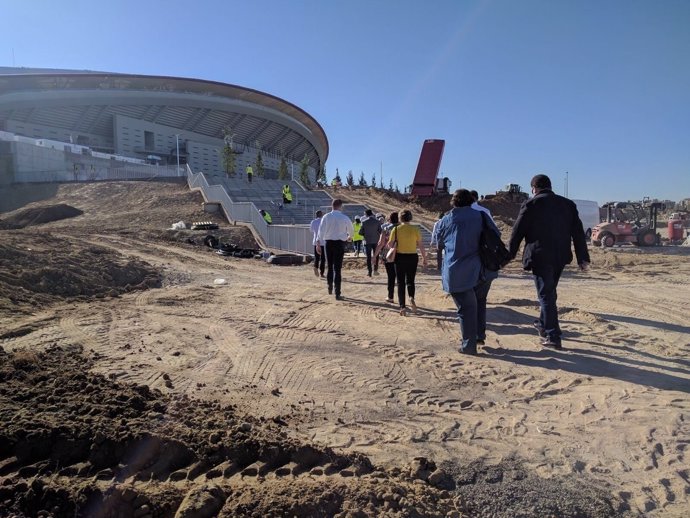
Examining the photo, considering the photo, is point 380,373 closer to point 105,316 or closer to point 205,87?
point 105,316

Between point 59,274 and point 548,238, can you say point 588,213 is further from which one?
point 59,274

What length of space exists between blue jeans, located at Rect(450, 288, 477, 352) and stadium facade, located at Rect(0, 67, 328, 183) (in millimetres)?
51153

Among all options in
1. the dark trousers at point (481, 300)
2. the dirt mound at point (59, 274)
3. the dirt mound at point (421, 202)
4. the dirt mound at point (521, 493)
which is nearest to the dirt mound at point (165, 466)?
the dirt mound at point (521, 493)

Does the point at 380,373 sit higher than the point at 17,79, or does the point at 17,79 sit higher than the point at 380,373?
the point at 17,79

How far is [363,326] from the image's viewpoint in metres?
6.55

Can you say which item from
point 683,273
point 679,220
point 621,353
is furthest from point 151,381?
point 679,220

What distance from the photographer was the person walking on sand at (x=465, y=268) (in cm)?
516

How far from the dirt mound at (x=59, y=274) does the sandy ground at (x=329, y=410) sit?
0.07m

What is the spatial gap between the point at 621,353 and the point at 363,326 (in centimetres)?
313

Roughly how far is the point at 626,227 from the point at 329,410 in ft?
79.6

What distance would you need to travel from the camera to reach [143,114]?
63000 mm

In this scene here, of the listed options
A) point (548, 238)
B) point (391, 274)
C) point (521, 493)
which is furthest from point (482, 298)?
point (521, 493)

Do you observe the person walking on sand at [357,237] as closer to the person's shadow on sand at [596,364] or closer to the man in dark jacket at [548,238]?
the man in dark jacket at [548,238]

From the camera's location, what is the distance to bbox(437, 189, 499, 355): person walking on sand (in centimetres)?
516
